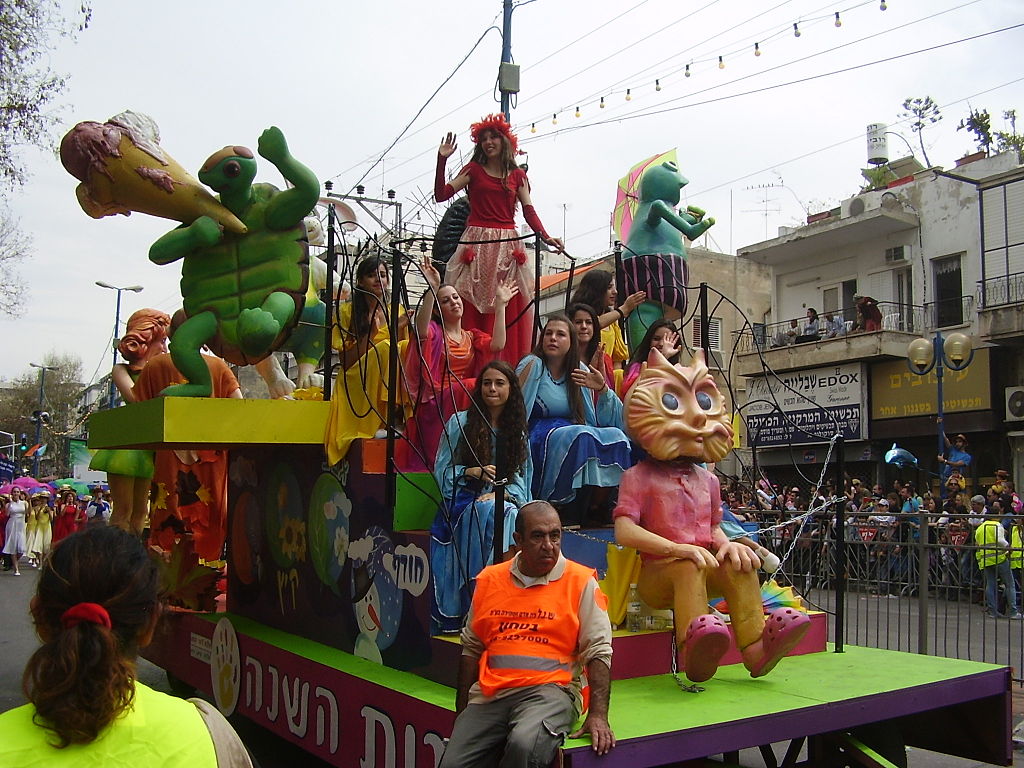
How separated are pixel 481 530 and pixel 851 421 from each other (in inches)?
746

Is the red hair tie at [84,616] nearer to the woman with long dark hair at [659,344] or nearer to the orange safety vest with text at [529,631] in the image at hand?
the orange safety vest with text at [529,631]

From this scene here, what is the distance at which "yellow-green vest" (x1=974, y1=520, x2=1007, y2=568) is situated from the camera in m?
7.63

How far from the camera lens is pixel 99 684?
1.63m

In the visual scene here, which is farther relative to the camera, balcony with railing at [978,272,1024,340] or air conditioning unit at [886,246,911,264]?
air conditioning unit at [886,246,911,264]

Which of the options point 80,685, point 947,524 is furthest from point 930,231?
point 80,685

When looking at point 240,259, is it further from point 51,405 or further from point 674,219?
point 51,405

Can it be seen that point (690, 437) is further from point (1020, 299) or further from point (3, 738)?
point (1020, 299)

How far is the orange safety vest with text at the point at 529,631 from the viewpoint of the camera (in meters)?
3.36

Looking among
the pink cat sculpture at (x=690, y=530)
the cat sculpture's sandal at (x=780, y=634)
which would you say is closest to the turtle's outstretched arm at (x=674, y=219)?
the pink cat sculpture at (x=690, y=530)

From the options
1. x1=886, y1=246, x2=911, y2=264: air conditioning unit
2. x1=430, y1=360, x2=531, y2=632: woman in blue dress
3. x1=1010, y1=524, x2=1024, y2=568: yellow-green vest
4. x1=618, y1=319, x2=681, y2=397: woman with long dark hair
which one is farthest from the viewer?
x1=886, y1=246, x2=911, y2=264: air conditioning unit

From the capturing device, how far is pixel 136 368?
24.0 ft

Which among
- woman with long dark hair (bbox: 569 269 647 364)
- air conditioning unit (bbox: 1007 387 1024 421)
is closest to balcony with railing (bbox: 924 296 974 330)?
air conditioning unit (bbox: 1007 387 1024 421)

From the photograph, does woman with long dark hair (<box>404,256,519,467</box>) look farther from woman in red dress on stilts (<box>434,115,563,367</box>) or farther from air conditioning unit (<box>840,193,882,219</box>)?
air conditioning unit (<box>840,193,882,219</box>)

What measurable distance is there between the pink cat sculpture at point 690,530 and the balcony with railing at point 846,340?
1588 cm
